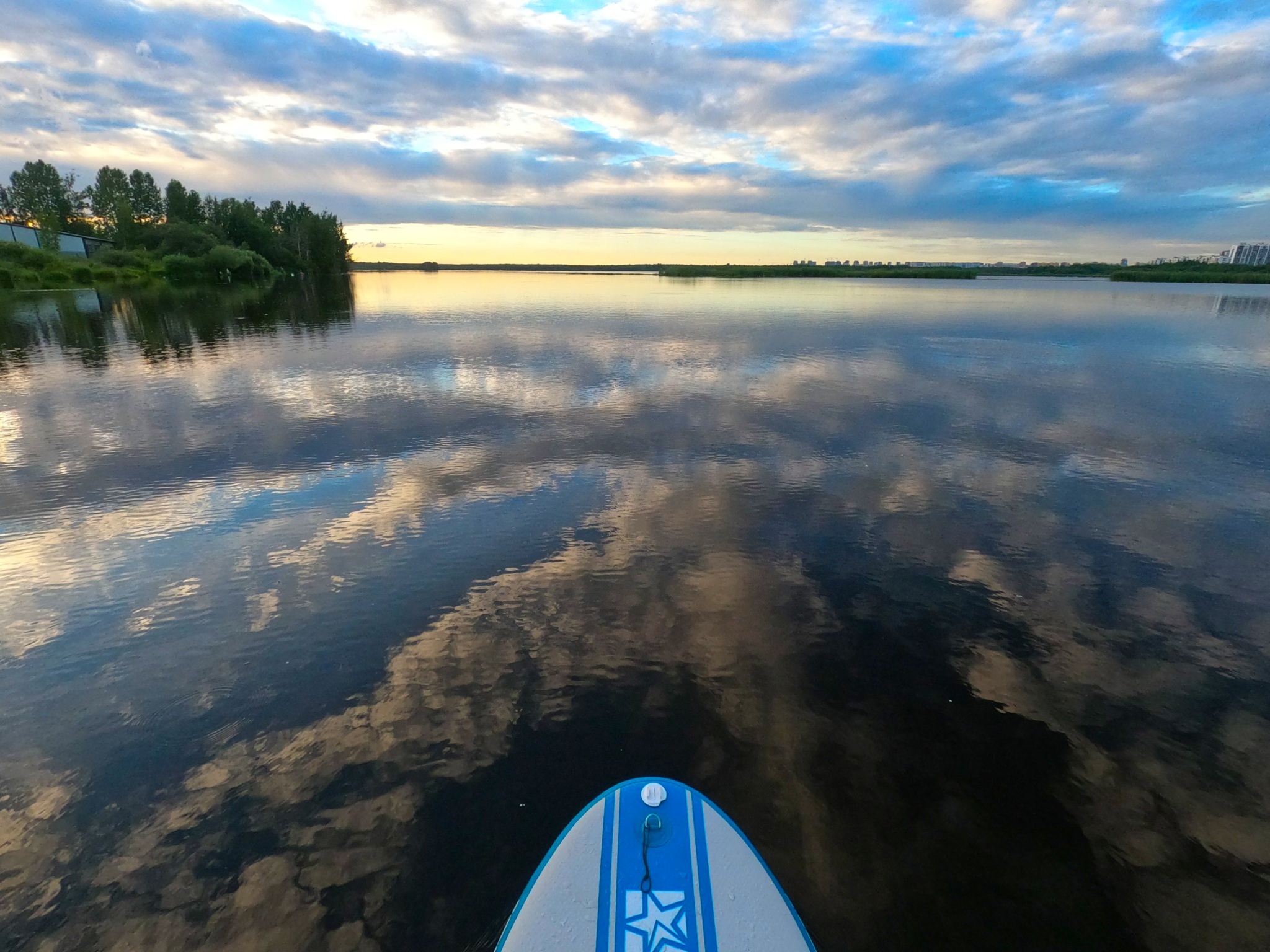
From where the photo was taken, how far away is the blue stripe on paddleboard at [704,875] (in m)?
6.04

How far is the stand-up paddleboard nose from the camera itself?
6031 millimetres

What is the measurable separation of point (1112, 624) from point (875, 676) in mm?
5777

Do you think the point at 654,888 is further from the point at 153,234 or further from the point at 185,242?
the point at 153,234

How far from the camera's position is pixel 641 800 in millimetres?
7438

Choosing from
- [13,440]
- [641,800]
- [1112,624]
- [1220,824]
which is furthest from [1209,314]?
[13,440]

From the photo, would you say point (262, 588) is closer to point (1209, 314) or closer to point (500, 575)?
point (500, 575)

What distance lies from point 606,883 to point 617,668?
431cm

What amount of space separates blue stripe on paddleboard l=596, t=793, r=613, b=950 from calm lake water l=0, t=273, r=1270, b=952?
1008 mm

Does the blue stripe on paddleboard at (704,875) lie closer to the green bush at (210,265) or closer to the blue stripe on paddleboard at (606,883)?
the blue stripe on paddleboard at (606,883)

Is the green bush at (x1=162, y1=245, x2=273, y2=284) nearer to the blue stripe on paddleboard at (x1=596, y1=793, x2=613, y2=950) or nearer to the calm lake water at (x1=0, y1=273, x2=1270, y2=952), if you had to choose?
the calm lake water at (x1=0, y1=273, x2=1270, y2=952)

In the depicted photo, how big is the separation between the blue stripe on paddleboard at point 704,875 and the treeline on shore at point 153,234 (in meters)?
123

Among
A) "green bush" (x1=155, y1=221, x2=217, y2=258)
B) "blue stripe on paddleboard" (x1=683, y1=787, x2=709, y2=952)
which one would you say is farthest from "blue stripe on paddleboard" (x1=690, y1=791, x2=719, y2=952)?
"green bush" (x1=155, y1=221, x2=217, y2=258)

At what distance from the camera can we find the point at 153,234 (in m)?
134

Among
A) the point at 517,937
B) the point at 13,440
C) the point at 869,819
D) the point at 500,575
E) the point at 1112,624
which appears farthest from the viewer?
the point at 13,440
